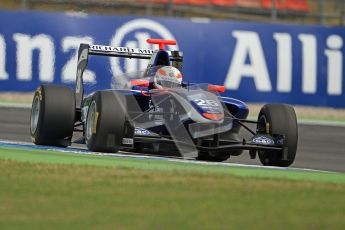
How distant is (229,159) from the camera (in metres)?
14.2

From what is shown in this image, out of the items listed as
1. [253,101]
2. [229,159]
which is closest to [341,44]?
[253,101]

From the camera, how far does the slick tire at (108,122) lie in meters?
11.7

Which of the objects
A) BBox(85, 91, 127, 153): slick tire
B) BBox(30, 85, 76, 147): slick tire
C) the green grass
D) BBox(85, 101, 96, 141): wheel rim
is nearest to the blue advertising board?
BBox(30, 85, 76, 147): slick tire

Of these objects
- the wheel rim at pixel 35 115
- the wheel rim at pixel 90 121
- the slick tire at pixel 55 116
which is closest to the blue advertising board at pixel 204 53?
the wheel rim at pixel 35 115

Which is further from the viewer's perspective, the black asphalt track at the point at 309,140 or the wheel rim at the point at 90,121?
the black asphalt track at the point at 309,140

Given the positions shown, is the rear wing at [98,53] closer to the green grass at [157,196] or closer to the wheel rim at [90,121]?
the wheel rim at [90,121]

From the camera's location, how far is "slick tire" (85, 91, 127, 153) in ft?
38.4

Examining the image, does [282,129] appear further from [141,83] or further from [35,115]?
[35,115]

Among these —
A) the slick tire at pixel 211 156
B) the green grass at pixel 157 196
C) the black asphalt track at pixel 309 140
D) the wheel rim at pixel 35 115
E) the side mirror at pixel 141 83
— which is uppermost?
the side mirror at pixel 141 83

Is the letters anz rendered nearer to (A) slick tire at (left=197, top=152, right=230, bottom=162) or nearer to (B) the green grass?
(A) slick tire at (left=197, top=152, right=230, bottom=162)

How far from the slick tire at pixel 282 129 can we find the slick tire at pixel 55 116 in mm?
2349

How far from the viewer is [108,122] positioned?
461 inches

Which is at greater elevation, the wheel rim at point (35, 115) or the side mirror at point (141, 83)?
the side mirror at point (141, 83)

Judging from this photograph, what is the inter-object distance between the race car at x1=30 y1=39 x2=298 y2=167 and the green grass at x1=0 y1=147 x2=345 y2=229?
439 mm
